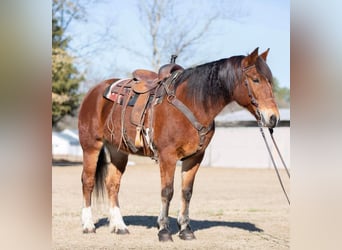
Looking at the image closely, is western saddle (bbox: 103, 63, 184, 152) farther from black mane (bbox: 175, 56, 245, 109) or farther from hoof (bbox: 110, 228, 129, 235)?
hoof (bbox: 110, 228, 129, 235)

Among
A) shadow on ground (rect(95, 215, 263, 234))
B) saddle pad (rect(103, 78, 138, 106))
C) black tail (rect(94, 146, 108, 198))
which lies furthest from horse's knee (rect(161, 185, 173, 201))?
black tail (rect(94, 146, 108, 198))

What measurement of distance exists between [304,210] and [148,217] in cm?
674

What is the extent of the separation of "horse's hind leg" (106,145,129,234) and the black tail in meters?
0.08

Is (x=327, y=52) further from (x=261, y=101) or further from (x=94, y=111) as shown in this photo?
(x=94, y=111)

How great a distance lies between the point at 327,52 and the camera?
1873mm

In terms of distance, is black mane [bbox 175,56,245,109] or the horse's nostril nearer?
the horse's nostril

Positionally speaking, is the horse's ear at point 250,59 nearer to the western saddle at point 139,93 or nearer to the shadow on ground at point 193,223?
the western saddle at point 139,93

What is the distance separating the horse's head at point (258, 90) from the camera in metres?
5.30

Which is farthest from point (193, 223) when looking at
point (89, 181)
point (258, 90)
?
point (258, 90)

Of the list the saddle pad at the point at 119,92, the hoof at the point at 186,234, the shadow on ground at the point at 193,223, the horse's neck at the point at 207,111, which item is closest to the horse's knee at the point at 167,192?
the hoof at the point at 186,234

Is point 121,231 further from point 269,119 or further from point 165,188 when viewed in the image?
point 269,119

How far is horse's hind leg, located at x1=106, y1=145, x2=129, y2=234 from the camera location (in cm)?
689

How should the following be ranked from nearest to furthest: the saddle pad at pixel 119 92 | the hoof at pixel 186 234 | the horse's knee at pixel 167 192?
1. the horse's knee at pixel 167 192
2. the hoof at pixel 186 234
3. the saddle pad at pixel 119 92

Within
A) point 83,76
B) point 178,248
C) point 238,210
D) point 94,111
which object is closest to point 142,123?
point 94,111
